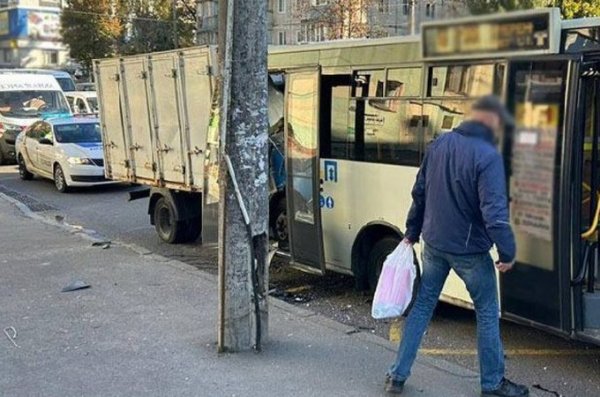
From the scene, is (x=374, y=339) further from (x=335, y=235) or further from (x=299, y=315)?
(x=335, y=235)

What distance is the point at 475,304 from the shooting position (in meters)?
4.27

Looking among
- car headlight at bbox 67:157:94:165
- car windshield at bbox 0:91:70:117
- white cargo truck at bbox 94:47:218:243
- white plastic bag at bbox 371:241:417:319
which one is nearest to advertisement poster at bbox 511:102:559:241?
white plastic bag at bbox 371:241:417:319

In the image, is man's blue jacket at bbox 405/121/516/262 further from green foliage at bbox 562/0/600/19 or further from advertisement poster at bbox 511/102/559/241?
green foliage at bbox 562/0/600/19

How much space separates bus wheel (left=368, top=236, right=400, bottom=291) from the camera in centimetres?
633

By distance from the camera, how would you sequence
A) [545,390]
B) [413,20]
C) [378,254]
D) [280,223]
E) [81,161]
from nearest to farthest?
[413,20], [545,390], [378,254], [280,223], [81,161]

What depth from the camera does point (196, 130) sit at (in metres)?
8.65

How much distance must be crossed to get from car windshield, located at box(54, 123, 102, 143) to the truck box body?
16.5 feet

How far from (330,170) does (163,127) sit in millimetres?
3351

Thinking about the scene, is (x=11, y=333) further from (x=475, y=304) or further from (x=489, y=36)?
(x=489, y=36)

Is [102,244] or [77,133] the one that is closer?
[102,244]

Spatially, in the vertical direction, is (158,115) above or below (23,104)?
above

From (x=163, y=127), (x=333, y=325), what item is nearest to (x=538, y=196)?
(x=333, y=325)

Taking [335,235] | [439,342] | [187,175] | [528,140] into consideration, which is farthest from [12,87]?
[528,140]

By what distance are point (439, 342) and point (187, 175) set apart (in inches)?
167
